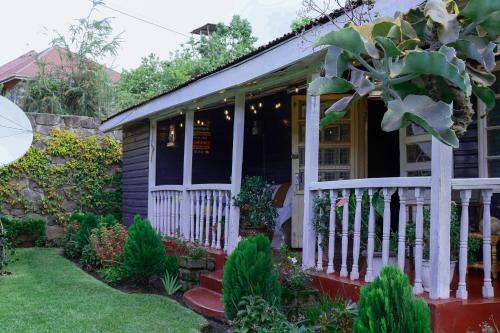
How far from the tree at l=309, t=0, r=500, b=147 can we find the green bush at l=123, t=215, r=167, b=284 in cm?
510

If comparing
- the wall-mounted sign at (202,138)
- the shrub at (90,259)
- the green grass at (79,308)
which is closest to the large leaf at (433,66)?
the green grass at (79,308)

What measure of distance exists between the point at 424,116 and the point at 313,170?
3770mm

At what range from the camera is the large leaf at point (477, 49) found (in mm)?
1203

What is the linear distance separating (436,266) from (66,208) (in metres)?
9.47

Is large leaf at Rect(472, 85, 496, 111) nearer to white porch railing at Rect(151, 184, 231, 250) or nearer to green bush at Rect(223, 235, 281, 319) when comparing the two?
green bush at Rect(223, 235, 281, 319)

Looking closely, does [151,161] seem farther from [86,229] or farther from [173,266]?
[173,266]

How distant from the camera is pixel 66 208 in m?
11.4

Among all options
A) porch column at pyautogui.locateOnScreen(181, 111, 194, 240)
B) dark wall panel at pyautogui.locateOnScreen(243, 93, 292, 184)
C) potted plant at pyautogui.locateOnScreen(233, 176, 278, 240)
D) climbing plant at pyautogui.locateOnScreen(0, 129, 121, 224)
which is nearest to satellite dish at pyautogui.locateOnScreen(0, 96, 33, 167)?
porch column at pyautogui.locateOnScreen(181, 111, 194, 240)

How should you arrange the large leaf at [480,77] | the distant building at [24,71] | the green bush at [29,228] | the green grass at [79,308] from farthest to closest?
the distant building at [24,71], the green bush at [29,228], the green grass at [79,308], the large leaf at [480,77]

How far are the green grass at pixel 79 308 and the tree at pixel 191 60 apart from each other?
1939 centimetres

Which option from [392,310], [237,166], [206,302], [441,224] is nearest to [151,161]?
[237,166]

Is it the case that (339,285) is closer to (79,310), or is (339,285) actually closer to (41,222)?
(79,310)

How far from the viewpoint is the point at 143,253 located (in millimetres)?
6117

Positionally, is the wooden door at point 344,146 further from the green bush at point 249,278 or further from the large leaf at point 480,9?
the large leaf at point 480,9
